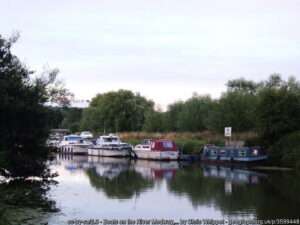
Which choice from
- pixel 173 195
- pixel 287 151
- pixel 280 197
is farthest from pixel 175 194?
pixel 287 151

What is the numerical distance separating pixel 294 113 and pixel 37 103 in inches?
1019

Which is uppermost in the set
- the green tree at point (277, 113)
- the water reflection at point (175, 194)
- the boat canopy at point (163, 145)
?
the green tree at point (277, 113)

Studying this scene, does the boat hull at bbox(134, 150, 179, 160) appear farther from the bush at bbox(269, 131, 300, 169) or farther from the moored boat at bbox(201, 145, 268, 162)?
the bush at bbox(269, 131, 300, 169)

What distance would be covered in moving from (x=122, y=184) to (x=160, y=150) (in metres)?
21.9

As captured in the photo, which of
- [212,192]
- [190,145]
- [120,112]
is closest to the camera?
[212,192]

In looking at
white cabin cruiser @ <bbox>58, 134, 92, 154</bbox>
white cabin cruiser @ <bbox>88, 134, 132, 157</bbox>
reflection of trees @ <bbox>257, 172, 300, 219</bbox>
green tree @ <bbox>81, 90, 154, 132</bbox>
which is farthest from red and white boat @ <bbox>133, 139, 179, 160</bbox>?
green tree @ <bbox>81, 90, 154, 132</bbox>

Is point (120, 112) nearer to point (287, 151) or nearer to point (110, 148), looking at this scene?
point (110, 148)

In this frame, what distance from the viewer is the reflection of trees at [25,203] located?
1793 centimetres

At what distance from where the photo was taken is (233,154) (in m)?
48.2

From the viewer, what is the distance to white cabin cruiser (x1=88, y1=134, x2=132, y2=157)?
197ft

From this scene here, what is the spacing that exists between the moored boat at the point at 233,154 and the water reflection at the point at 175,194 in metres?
3.51

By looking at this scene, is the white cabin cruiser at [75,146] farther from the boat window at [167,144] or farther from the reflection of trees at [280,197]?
the reflection of trees at [280,197]

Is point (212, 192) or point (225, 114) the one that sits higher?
point (225, 114)

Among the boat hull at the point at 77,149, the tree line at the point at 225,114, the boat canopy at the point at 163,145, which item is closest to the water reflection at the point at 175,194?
the tree line at the point at 225,114
